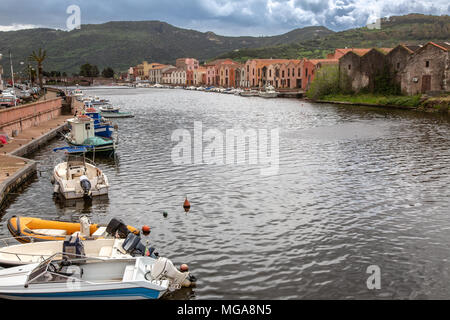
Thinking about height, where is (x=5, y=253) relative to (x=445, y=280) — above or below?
above

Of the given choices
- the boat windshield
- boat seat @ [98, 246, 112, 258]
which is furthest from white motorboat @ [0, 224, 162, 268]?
the boat windshield

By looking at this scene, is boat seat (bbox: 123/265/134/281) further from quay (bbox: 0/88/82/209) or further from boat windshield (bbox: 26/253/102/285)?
quay (bbox: 0/88/82/209)

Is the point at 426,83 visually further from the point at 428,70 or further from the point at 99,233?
the point at 99,233

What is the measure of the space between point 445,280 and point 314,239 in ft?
18.6

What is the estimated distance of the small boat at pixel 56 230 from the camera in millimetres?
18188

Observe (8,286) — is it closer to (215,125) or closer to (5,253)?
(5,253)

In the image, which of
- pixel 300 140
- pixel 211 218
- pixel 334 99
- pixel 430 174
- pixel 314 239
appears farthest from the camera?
pixel 334 99

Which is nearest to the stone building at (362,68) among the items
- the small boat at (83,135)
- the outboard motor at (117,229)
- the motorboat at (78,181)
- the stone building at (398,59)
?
the stone building at (398,59)

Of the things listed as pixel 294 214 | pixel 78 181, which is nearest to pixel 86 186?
pixel 78 181

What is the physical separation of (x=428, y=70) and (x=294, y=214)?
73.7 m

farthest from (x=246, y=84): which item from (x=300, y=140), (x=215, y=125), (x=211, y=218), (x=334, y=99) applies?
(x=211, y=218)

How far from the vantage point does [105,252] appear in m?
16.4

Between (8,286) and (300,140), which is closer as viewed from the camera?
(8,286)

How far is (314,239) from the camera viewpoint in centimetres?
1966
